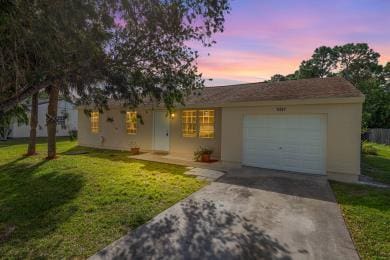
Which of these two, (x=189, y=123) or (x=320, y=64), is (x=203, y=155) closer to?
(x=189, y=123)

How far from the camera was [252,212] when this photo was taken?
19.4ft

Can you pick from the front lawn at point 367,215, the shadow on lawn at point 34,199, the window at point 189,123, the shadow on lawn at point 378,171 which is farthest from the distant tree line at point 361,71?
the shadow on lawn at point 34,199

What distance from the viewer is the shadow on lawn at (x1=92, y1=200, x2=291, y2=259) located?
4137mm

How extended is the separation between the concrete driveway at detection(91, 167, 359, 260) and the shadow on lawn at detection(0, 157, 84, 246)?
192cm

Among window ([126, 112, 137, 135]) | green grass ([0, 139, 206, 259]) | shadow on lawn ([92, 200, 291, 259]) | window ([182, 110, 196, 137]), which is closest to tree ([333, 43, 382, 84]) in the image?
window ([182, 110, 196, 137])

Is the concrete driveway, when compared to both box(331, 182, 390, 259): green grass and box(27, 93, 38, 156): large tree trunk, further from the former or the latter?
box(27, 93, 38, 156): large tree trunk

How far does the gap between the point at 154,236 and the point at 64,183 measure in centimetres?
486

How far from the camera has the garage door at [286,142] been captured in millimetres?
9406

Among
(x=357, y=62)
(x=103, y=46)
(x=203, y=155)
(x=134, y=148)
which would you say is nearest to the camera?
(x=103, y=46)

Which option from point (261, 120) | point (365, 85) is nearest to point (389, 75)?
point (365, 85)

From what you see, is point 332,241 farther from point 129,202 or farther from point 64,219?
point 64,219

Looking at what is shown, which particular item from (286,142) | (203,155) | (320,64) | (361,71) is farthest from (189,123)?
(320,64)

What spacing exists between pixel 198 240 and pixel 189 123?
9116 millimetres

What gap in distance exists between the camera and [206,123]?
1279 cm
